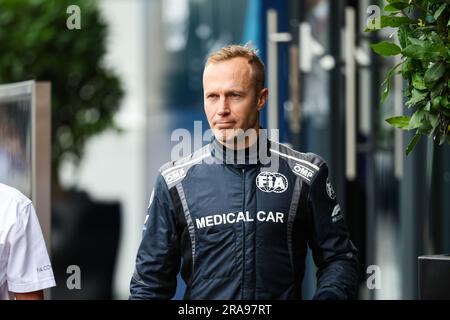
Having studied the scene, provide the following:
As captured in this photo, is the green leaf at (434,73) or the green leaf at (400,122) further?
the green leaf at (400,122)

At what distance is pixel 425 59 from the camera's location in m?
3.32

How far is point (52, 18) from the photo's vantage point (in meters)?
12.0

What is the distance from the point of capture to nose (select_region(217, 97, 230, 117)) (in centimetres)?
355

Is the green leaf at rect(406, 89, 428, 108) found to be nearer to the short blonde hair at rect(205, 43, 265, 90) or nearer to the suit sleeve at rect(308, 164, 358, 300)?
the suit sleeve at rect(308, 164, 358, 300)

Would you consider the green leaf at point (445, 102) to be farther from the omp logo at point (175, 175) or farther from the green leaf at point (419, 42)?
the omp logo at point (175, 175)

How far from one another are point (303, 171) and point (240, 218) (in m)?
0.26

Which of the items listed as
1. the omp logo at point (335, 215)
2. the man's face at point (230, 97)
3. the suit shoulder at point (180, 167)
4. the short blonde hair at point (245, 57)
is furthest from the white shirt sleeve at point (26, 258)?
the omp logo at point (335, 215)

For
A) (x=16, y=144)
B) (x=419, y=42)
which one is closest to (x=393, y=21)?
(x=419, y=42)

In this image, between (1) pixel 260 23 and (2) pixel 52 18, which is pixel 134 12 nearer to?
(2) pixel 52 18

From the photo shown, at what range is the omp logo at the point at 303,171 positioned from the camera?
3.59m

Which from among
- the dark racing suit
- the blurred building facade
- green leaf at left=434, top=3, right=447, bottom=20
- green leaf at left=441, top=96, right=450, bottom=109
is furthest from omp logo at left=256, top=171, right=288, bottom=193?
the blurred building facade

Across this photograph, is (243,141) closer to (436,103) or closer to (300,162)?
(300,162)

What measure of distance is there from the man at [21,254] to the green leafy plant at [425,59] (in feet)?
3.67
